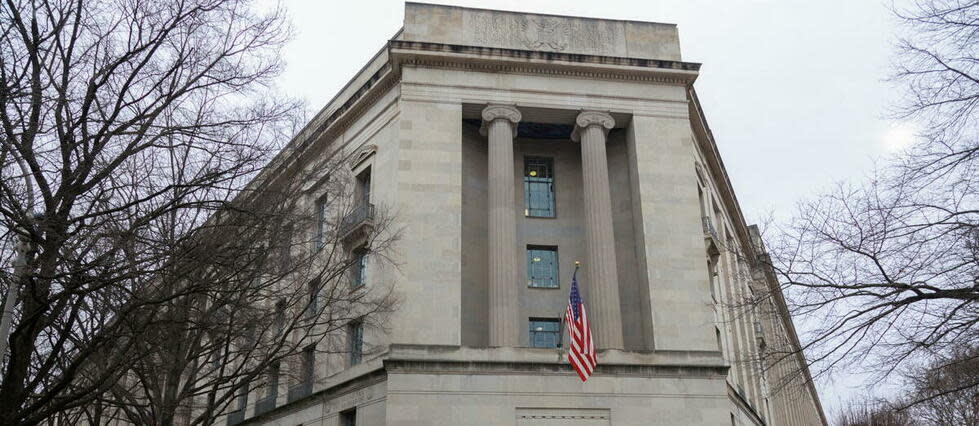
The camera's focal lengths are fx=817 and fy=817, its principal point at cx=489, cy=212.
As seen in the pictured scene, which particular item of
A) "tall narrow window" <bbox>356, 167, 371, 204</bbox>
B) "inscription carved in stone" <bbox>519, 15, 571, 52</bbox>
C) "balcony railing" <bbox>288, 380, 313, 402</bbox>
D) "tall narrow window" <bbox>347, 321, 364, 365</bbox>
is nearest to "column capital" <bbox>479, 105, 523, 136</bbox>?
"inscription carved in stone" <bbox>519, 15, 571, 52</bbox>

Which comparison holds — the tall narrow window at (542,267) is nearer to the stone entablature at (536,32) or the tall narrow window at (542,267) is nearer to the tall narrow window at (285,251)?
the stone entablature at (536,32)

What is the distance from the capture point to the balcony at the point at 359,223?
97.7 ft

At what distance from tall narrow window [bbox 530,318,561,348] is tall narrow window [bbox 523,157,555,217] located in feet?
14.5

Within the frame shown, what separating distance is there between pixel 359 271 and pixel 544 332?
7597mm

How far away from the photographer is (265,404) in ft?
114

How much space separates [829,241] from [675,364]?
43.5ft

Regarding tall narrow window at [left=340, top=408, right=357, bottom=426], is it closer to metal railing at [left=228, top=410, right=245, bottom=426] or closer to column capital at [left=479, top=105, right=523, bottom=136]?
metal railing at [left=228, top=410, right=245, bottom=426]

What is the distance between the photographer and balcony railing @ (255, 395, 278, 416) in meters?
34.2

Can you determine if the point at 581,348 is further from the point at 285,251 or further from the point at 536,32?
the point at 536,32

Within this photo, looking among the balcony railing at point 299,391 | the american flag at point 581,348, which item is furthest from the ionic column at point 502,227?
the balcony railing at point 299,391

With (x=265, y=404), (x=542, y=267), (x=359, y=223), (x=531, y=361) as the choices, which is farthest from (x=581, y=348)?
(x=265, y=404)

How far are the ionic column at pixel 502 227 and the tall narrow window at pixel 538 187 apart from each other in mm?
2412

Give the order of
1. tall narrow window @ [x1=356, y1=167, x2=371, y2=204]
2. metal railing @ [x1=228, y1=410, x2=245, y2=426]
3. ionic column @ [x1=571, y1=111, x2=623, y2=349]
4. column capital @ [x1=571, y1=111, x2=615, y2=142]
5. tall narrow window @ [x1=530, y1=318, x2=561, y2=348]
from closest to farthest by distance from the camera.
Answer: ionic column @ [x1=571, y1=111, x2=623, y2=349] → tall narrow window @ [x1=530, y1=318, x2=561, y2=348] → column capital @ [x1=571, y1=111, x2=615, y2=142] → tall narrow window @ [x1=356, y1=167, x2=371, y2=204] → metal railing @ [x1=228, y1=410, x2=245, y2=426]

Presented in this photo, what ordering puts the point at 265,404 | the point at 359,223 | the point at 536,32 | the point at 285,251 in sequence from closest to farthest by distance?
the point at 285,251 < the point at 359,223 < the point at 536,32 < the point at 265,404
